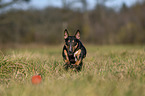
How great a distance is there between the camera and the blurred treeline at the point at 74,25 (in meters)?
29.0

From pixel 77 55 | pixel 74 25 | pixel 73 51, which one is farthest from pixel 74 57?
pixel 74 25

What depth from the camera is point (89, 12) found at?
1661 inches

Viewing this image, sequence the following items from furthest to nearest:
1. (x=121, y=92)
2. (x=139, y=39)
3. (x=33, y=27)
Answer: (x=33, y=27), (x=139, y=39), (x=121, y=92)

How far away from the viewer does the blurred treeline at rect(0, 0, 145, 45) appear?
29000mm

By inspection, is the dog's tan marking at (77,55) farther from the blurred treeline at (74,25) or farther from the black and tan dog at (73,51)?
the blurred treeline at (74,25)

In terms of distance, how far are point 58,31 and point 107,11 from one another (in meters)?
12.3

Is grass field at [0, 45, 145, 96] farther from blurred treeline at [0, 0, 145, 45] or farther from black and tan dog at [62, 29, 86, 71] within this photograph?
blurred treeline at [0, 0, 145, 45]

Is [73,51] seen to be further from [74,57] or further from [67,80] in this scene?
[67,80]

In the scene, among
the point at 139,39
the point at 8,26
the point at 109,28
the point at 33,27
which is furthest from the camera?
the point at 33,27

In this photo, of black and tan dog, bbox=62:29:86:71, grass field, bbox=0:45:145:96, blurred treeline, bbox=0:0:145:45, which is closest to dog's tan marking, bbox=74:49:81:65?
black and tan dog, bbox=62:29:86:71

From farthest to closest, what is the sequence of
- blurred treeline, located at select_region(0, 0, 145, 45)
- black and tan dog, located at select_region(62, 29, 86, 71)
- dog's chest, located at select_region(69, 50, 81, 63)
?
blurred treeline, located at select_region(0, 0, 145, 45) < dog's chest, located at select_region(69, 50, 81, 63) < black and tan dog, located at select_region(62, 29, 86, 71)

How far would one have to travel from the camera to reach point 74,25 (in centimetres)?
3559

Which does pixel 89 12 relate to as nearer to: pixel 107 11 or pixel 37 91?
pixel 107 11

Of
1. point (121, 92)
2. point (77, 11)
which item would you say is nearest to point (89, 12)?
point (77, 11)
